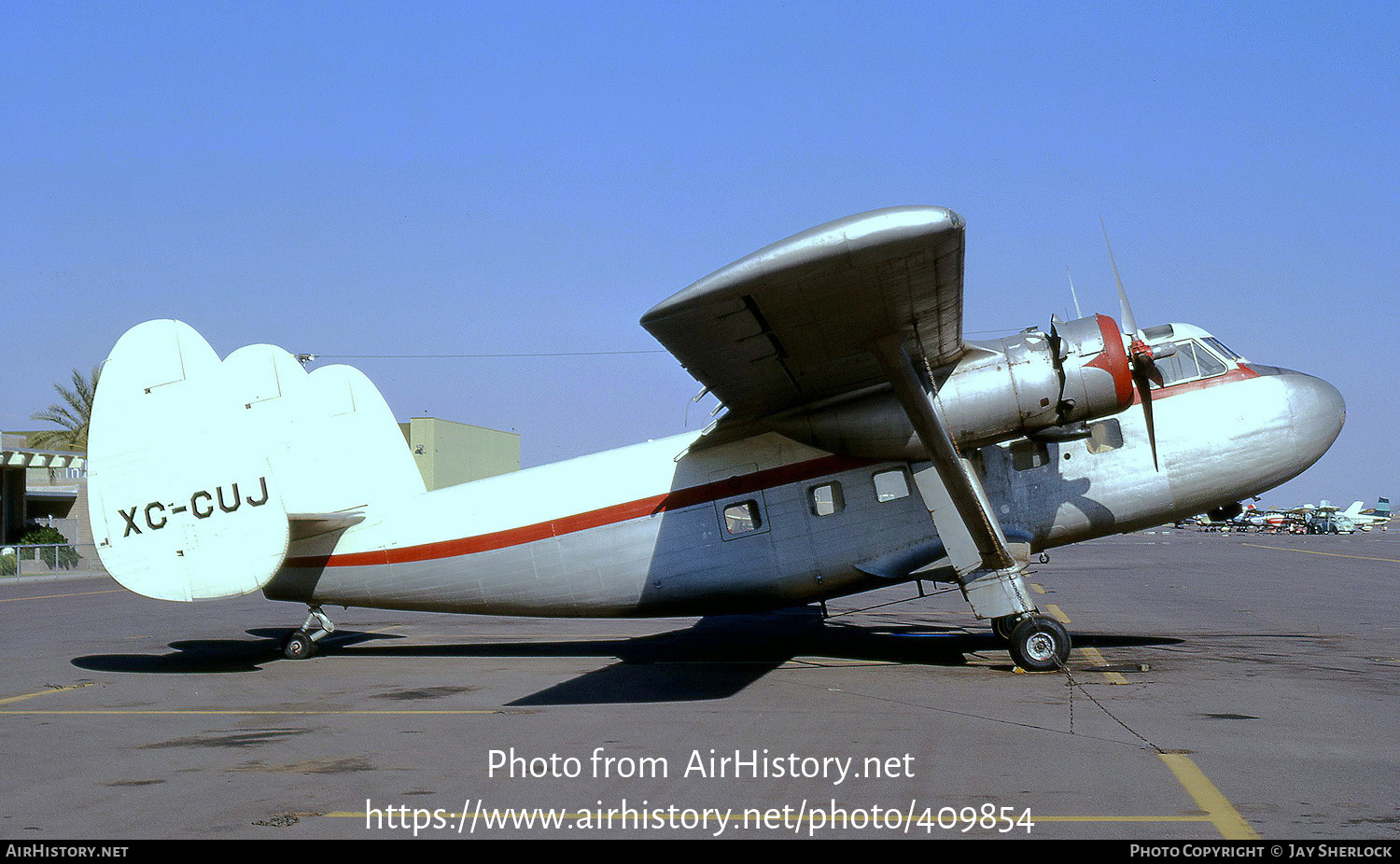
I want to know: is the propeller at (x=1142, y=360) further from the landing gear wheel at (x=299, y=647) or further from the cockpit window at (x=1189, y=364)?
the landing gear wheel at (x=299, y=647)

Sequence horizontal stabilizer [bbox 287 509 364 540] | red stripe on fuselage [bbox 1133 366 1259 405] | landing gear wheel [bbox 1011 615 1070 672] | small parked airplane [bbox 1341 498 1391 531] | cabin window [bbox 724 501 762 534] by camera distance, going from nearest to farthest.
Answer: landing gear wheel [bbox 1011 615 1070 672], red stripe on fuselage [bbox 1133 366 1259 405], cabin window [bbox 724 501 762 534], horizontal stabilizer [bbox 287 509 364 540], small parked airplane [bbox 1341 498 1391 531]

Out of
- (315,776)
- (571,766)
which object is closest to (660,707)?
(571,766)

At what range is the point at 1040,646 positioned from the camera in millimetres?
10953

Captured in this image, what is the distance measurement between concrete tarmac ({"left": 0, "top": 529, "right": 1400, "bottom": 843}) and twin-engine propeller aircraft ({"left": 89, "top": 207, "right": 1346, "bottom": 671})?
116cm

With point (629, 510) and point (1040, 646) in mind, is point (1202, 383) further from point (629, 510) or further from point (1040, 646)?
point (629, 510)

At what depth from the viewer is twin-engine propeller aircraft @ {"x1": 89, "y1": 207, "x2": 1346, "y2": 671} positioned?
35.4 feet

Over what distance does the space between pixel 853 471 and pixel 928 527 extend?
44.4 inches

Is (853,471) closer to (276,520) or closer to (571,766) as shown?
(571,766)

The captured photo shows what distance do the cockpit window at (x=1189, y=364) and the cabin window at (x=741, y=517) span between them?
5.10 m

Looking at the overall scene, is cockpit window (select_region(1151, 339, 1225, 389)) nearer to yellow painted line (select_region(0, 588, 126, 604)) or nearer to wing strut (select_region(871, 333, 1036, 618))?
wing strut (select_region(871, 333, 1036, 618))

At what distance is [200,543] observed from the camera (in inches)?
456

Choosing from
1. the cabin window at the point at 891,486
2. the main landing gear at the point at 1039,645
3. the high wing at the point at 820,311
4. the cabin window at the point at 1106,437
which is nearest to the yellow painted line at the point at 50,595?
the cabin window at the point at 891,486

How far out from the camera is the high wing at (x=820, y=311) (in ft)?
23.3

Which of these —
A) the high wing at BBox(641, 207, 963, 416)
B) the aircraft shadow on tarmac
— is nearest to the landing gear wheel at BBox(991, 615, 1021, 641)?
the aircraft shadow on tarmac
